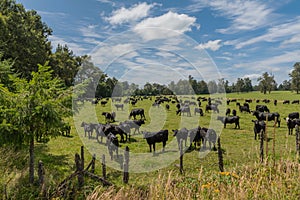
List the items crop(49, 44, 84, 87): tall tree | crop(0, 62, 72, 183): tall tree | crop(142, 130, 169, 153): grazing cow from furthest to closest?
crop(49, 44, 84, 87): tall tree
crop(142, 130, 169, 153): grazing cow
crop(0, 62, 72, 183): tall tree

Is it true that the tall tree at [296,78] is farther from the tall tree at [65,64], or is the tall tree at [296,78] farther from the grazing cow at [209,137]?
the grazing cow at [209,137]

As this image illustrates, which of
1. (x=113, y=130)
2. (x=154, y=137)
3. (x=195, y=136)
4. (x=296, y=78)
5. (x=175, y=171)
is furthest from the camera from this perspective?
(x=296, y=78)

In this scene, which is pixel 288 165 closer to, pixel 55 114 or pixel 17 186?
pixel 55 114

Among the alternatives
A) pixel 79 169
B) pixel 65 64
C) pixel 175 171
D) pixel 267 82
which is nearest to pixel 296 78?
pixel 267 82

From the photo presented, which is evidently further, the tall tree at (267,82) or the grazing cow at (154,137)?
the tall tree at (267,82)

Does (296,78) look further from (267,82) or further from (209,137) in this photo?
(209,137)

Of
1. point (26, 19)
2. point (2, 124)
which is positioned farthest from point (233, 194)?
point (26, 19)

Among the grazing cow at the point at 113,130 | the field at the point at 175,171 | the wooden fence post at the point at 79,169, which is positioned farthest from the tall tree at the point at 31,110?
the grazing cow at the point at 113,130

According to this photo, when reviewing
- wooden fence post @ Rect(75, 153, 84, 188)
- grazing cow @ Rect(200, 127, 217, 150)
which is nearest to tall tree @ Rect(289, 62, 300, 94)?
grazing cow @ Rect(200, 127, 217, 150)

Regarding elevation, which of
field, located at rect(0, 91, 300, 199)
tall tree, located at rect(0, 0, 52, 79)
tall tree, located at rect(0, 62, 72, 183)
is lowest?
field, located at rect(0, 91, 300, 199)

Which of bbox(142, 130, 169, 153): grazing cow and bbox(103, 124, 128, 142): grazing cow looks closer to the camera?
→ bbox(142, 130, 169, 153): grazing cow

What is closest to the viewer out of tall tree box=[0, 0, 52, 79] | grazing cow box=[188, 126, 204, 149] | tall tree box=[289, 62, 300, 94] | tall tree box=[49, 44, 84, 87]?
grazing cow box=[188, 126, 204, 149]

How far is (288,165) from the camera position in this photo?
640 cm

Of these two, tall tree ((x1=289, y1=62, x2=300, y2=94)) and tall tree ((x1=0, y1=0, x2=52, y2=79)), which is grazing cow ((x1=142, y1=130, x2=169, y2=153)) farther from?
tall tree ((x1=289, y1=62, x2=300, y2=94))
